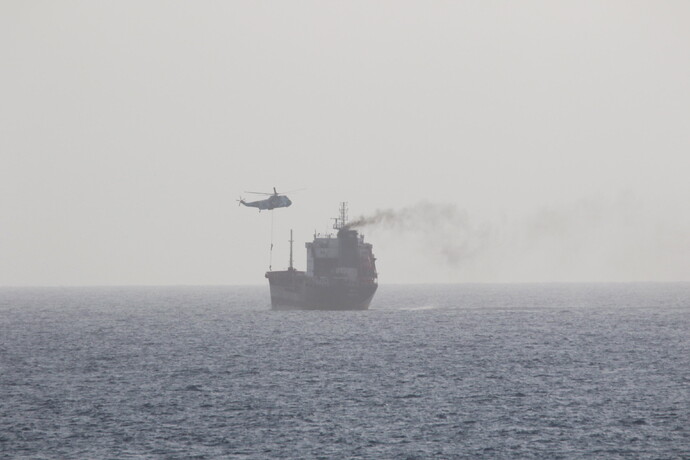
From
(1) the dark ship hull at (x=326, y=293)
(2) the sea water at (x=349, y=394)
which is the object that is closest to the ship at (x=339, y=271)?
(1) the dark ship hull at (x=326, y=293)

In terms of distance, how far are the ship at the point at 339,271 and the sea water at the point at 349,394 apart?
82.8ft

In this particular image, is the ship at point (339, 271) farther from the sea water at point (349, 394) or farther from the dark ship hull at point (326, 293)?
the sea water at point (349, 394)

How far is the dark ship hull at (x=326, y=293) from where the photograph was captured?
137 m

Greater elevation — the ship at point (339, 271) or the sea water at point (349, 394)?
the ship at point (339, 271)

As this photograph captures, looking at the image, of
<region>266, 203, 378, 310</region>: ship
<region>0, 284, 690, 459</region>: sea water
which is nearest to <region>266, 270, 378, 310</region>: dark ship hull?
<region>266, 203, 378, 310</region>: ship

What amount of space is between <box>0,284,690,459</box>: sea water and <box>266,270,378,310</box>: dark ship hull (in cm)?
2472

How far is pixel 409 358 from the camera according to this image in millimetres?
83000

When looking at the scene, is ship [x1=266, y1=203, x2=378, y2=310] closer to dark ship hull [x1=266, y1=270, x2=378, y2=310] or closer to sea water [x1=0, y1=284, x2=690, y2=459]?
dark ship hull [x1=266, y1=270, x2=378, y2=310]

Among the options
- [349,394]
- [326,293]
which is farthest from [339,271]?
[349,394]

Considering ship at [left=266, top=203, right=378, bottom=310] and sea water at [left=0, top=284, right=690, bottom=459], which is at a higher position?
ship at [left=266, top=203, right=378, bottom=310]

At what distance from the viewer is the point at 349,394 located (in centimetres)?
6288

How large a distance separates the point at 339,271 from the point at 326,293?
3444 millimetres

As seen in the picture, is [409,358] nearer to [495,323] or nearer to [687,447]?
[687,447]

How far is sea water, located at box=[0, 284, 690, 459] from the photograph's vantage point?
156ft
